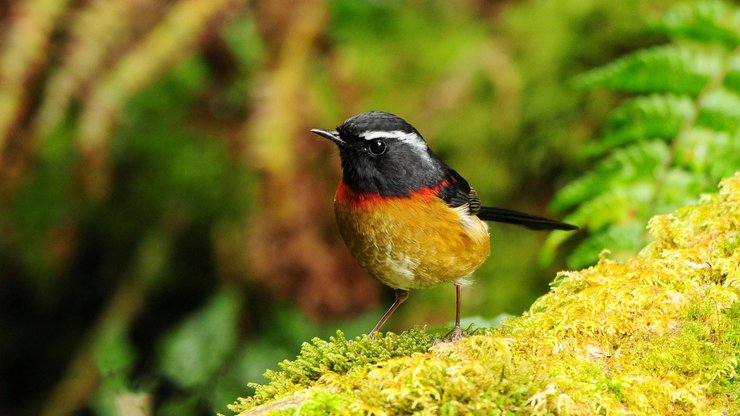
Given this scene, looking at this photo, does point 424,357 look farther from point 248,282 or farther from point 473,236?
point 248,282

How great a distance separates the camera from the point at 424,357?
2.11m

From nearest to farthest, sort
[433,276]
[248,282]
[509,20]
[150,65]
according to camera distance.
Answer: [433,276] < [150,65] < [248,282] < [509,20]

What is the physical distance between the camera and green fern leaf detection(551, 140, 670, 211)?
14.3 feet

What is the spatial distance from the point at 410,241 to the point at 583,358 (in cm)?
140

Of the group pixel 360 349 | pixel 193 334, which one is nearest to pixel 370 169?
pixel 360 349

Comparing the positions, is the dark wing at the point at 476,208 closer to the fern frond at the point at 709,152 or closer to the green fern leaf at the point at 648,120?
the green fern leaf at the point at 648,120

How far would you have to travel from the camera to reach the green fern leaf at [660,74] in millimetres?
4547

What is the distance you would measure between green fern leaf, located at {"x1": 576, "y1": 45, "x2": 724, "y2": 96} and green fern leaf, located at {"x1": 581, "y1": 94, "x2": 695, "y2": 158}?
0.07m

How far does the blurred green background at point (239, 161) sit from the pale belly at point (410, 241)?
6.16 feet

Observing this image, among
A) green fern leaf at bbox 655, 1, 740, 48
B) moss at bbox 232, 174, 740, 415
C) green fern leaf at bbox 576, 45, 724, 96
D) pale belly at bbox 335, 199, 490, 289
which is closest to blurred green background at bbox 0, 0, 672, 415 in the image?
green fern leaf at bbox 655, 1, 740, 48

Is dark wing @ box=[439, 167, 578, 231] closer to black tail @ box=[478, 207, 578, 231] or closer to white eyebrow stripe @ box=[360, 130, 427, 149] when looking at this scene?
black tail @ box=[478, 207, 578, 231]

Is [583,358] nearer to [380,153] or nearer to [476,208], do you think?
[380,153]

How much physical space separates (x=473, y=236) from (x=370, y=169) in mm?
573

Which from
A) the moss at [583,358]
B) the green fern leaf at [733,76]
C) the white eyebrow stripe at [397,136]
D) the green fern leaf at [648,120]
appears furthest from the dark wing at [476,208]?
the green fern leaf at [733,76]
